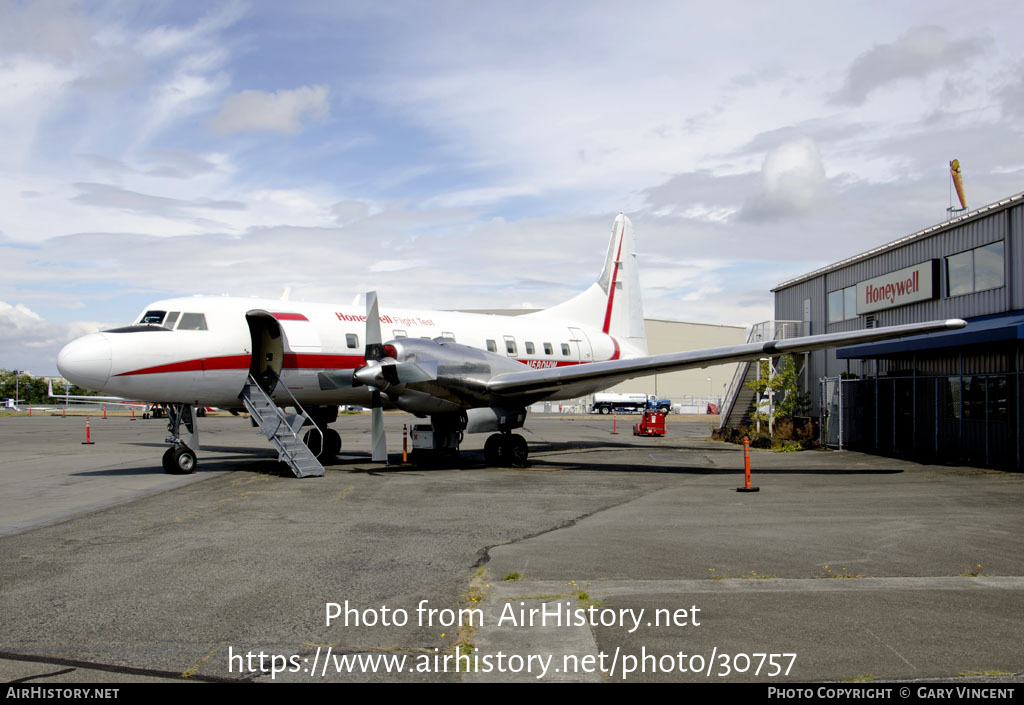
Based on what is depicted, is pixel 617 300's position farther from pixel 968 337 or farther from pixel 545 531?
pixel 545 531

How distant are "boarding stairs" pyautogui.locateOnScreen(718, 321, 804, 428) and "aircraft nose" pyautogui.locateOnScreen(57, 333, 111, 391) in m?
24.0

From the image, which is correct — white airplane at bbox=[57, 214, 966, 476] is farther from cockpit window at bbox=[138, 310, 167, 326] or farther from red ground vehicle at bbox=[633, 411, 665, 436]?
red ground vehicle at bbox=[633, 411, 665, 436]

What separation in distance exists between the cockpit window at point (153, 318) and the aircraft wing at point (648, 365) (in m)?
7.53

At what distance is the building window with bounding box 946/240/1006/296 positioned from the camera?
20.1 meters

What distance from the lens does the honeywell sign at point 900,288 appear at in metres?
23.0

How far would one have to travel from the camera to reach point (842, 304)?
28688 mm

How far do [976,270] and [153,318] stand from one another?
21.2m

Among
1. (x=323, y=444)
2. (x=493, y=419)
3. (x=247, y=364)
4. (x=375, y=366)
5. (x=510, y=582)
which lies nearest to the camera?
(x=510, y=582)

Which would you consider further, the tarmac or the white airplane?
the white airplane

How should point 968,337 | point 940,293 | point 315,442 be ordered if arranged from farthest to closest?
point 940,293 → point 315,442 → point 968,337

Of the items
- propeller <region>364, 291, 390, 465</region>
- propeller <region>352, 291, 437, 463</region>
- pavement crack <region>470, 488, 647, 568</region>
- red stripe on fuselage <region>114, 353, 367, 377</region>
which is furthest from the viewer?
propeller <region>364, 291, 390, 465</region>

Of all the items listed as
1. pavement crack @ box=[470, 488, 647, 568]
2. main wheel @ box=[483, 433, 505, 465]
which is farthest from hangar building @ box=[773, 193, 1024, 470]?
main wheel @ box=[483, 433, 505, 465]

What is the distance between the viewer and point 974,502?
12.8 m

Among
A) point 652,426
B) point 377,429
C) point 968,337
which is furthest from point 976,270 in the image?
point 377,429
